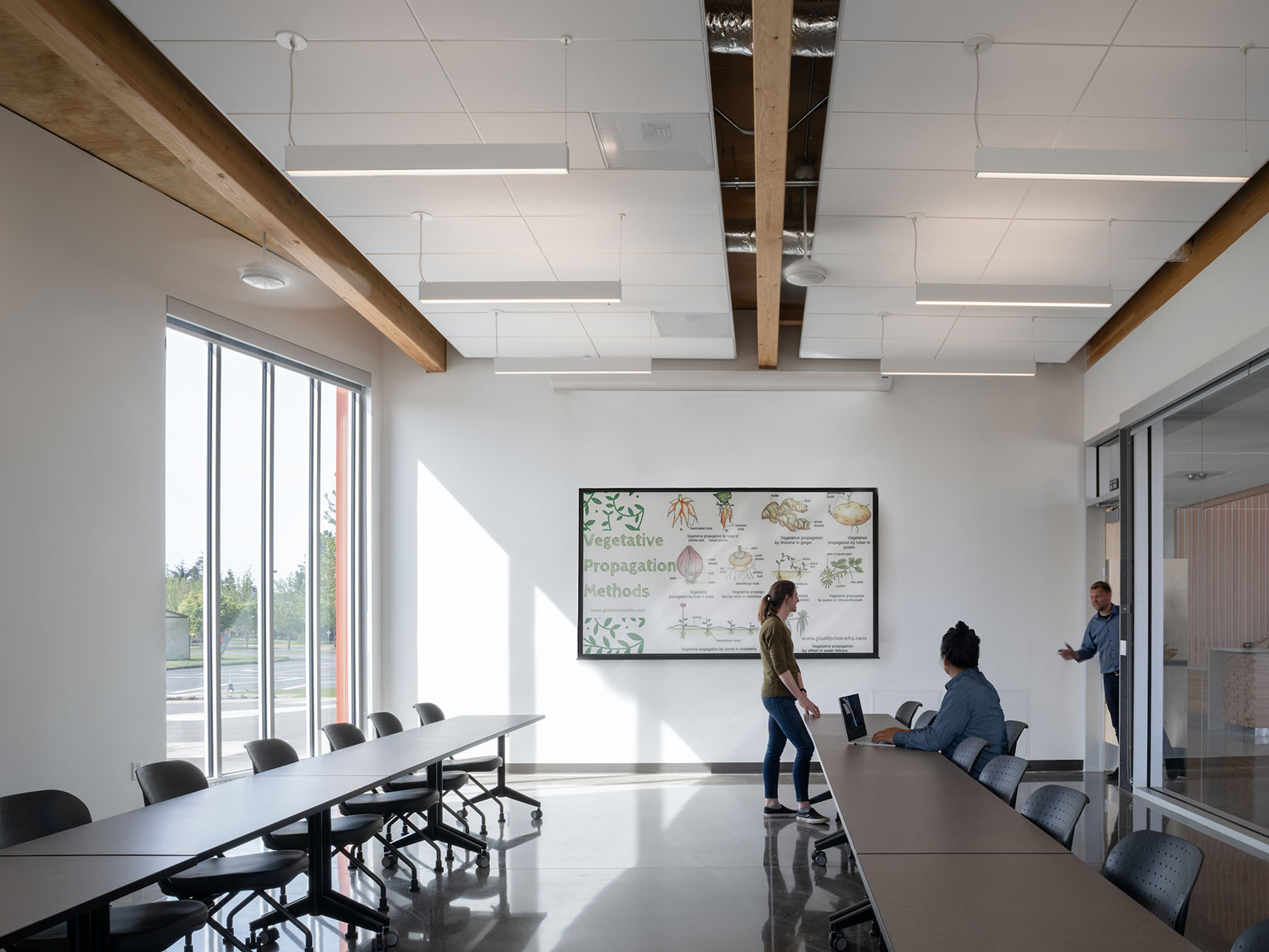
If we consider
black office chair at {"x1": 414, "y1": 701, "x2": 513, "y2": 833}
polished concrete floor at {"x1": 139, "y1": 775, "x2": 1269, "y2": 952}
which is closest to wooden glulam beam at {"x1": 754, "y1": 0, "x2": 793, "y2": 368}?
polished concrete floor at {"x1": 139, "y1": 775, "x2": 1269, "y2": 952}

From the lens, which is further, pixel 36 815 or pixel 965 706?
pixel 965 706

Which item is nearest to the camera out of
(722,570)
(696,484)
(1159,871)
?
(1159,871)

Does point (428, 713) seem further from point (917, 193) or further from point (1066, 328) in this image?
point (1066, 328)

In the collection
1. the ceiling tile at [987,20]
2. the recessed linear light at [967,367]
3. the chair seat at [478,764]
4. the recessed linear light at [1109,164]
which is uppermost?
the ceiling tile at [987,20]

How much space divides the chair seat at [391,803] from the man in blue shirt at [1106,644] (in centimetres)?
508

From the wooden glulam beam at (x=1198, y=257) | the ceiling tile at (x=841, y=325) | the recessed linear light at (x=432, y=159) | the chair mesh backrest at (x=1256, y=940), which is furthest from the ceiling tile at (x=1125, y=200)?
the chair mesh backrest at (x=1256, y=940)

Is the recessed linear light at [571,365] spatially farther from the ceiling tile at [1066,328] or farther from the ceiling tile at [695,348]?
the ceiling tile at [1066,328]

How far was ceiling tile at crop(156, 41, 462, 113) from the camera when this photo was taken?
3.65 meters

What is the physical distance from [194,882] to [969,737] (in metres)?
3.27

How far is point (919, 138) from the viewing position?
4.31 meters

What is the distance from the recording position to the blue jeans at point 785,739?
610cm

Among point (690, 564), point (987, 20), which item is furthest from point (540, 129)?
point (690, 564)

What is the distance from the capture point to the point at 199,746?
20.2 feet

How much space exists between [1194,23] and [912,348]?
14.5 ft
